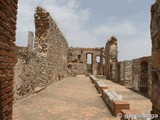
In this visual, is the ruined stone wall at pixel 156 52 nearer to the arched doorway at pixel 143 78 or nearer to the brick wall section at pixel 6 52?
the brick wall section at pixel 6 52

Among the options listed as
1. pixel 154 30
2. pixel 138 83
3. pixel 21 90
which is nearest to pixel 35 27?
pixel 21 90

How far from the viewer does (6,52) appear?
11.1 feet

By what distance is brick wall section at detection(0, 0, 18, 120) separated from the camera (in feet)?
10.4

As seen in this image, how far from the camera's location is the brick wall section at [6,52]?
124 inches

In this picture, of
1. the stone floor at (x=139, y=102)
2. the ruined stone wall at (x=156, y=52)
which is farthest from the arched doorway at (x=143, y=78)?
the ruined stone wall at (x=156, y=52)

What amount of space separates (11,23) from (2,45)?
0.63m

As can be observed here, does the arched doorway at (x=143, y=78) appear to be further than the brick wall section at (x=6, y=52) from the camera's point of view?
Yes

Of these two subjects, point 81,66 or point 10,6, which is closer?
point 10,6

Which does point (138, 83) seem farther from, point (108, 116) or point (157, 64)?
point (157, 64)

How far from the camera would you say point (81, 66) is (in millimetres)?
35188

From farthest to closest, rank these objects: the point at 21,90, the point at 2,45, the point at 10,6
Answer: the point at 21,90 → the point at 10,6 → the point at 2,45

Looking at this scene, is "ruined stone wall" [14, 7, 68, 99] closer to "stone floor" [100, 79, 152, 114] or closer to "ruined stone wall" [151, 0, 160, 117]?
"stone floor" [100, 79, 152, 114]

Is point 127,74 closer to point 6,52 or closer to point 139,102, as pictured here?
point 139,102

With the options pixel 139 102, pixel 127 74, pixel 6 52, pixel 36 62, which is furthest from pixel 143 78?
pixel 6 52
